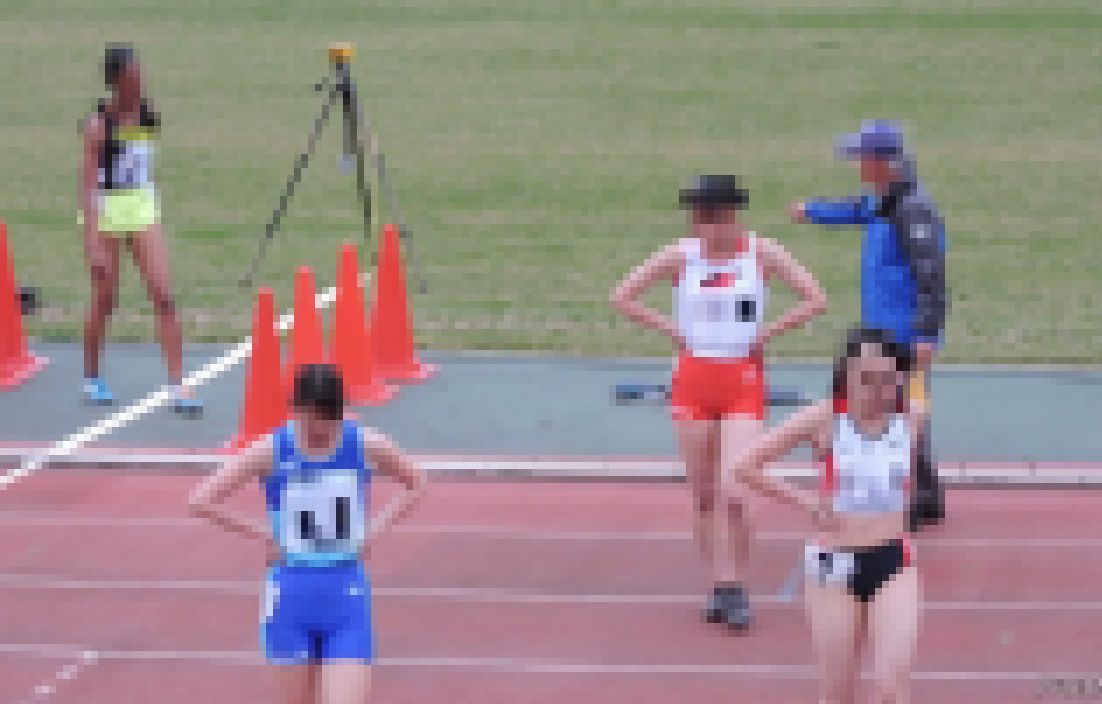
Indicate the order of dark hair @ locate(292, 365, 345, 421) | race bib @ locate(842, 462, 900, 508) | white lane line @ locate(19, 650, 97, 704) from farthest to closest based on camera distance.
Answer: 1. white lane line @ locate(19, 650, 97, 704)
2. race bib @ locate(842, 462, 900, 508)
3. dark hair @ locate(292, 365, 345, 421)

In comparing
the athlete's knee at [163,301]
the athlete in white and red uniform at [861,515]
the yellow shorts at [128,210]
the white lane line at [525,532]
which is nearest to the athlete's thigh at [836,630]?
the athlete in white and red uniform at [861,515]

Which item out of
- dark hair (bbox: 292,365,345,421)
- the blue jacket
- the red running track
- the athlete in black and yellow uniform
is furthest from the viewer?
the athlete in black and yellow uniform

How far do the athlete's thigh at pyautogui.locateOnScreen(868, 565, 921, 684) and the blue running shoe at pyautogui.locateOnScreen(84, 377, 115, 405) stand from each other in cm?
739

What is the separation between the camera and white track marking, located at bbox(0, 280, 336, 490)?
12352 millimetres

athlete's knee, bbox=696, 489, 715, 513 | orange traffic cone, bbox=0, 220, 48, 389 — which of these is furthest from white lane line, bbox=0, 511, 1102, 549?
orange traffic cone, bbox=0, 220, 48, 389

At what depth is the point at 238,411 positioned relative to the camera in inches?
532

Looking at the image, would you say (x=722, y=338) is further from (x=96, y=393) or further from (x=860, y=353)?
(x=96, y=393)

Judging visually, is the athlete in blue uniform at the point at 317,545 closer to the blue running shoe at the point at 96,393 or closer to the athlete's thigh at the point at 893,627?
the athlete's thigh at the point at 893,627

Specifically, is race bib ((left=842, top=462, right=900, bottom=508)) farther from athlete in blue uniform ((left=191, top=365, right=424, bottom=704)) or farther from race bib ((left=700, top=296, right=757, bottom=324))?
race bib ((left=700, top=296, right=757, bottom=324))

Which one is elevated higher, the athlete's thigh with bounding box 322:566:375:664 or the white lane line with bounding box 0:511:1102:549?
the athlete's thigh with bounding box 322:566:375:664

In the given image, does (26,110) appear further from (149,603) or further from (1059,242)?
(149,603)

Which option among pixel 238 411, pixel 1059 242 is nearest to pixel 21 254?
pixel 238 411

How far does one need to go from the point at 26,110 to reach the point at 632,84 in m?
8.87

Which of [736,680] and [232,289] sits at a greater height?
[232,289]
